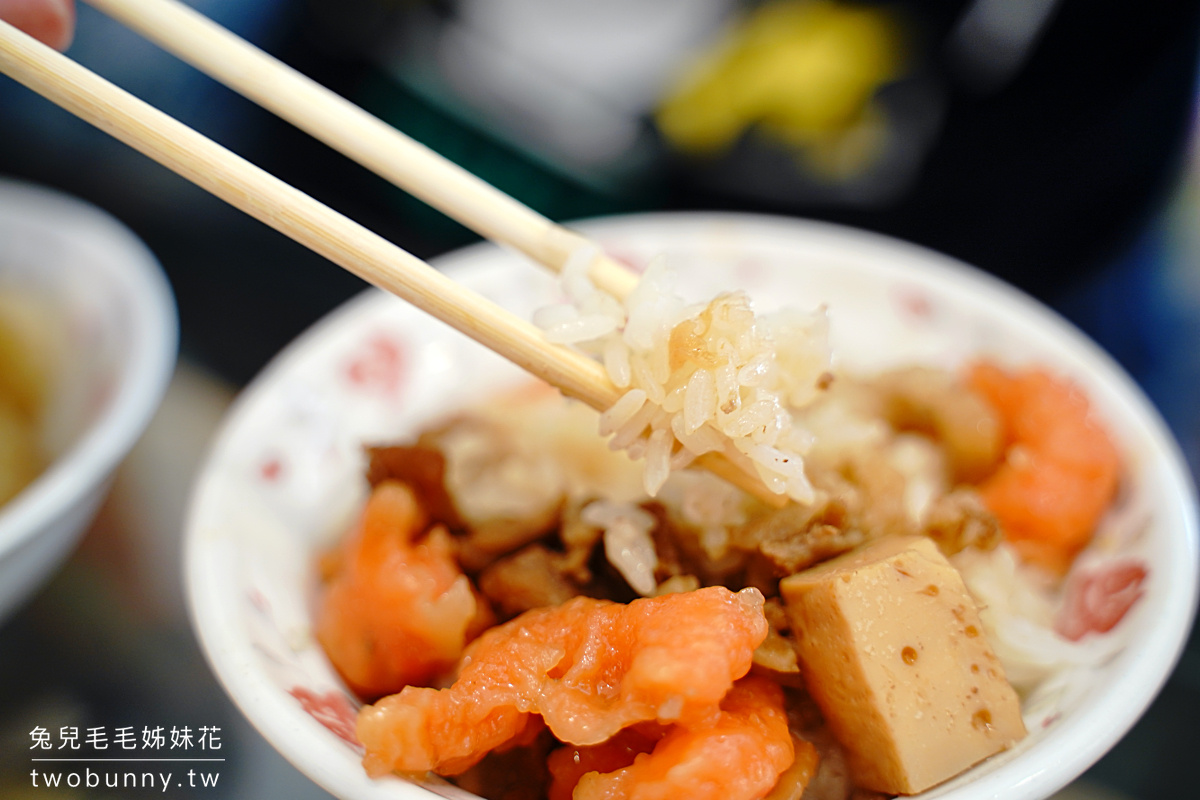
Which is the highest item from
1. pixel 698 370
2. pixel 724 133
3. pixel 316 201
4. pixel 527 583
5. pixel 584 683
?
pixel 724 133

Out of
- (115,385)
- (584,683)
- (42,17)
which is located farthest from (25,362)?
(584,683)

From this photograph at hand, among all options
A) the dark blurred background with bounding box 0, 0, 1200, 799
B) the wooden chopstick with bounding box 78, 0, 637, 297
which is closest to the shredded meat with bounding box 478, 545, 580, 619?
the wooden chopstick with bounding box 78, 0, 637, 297

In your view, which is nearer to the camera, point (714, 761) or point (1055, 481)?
point (714, 761)

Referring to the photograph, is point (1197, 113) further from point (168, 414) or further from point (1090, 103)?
point (168, 414)

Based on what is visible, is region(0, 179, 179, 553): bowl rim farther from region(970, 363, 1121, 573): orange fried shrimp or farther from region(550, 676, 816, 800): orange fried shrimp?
region(970, 363, 1121, 573): orange fried shrimp

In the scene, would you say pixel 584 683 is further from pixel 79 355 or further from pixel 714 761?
pixel 79 355

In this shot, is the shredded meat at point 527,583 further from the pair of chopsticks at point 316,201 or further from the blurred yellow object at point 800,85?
the blurred yellow object at point 800,85

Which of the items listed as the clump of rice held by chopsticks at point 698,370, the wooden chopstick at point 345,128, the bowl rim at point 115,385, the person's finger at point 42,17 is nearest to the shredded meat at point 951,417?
the clump of rice held by chopsticks at point 698,370
